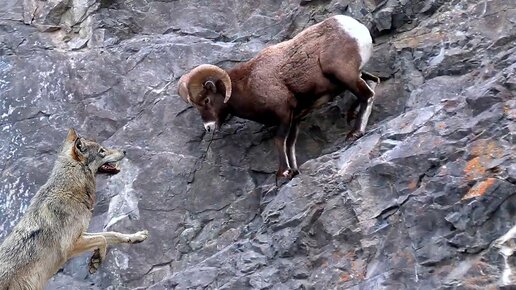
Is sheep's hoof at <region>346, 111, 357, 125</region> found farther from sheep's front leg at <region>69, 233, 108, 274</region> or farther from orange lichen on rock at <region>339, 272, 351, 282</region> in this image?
sheep's front leg at <region>69, 233, 108, 274</region>

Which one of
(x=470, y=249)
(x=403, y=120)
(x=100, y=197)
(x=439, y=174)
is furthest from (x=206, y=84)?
(x=470, y=249)

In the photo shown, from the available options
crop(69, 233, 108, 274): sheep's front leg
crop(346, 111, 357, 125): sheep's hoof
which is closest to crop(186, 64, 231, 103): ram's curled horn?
crop(346, 111, 357, 125): sheep's hoof

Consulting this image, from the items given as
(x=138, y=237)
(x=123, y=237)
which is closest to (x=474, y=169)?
(x=138, y=237)

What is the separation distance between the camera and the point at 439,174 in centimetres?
1002

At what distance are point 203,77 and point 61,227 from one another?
3019mm

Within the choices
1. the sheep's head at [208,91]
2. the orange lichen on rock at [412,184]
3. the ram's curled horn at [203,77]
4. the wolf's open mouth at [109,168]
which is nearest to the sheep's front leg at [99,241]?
the wolf's open mouth at [109,168]

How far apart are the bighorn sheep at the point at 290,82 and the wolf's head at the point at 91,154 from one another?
1443mm

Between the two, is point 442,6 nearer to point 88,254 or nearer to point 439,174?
point 439,174

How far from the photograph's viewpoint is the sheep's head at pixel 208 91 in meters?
12.9

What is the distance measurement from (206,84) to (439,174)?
13.6 ft

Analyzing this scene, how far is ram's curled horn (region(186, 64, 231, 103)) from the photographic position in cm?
1284

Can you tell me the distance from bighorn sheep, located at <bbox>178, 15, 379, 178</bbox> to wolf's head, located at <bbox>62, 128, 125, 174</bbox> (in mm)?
1443

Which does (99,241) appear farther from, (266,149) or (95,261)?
(266,149)

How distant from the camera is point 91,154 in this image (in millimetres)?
12078
